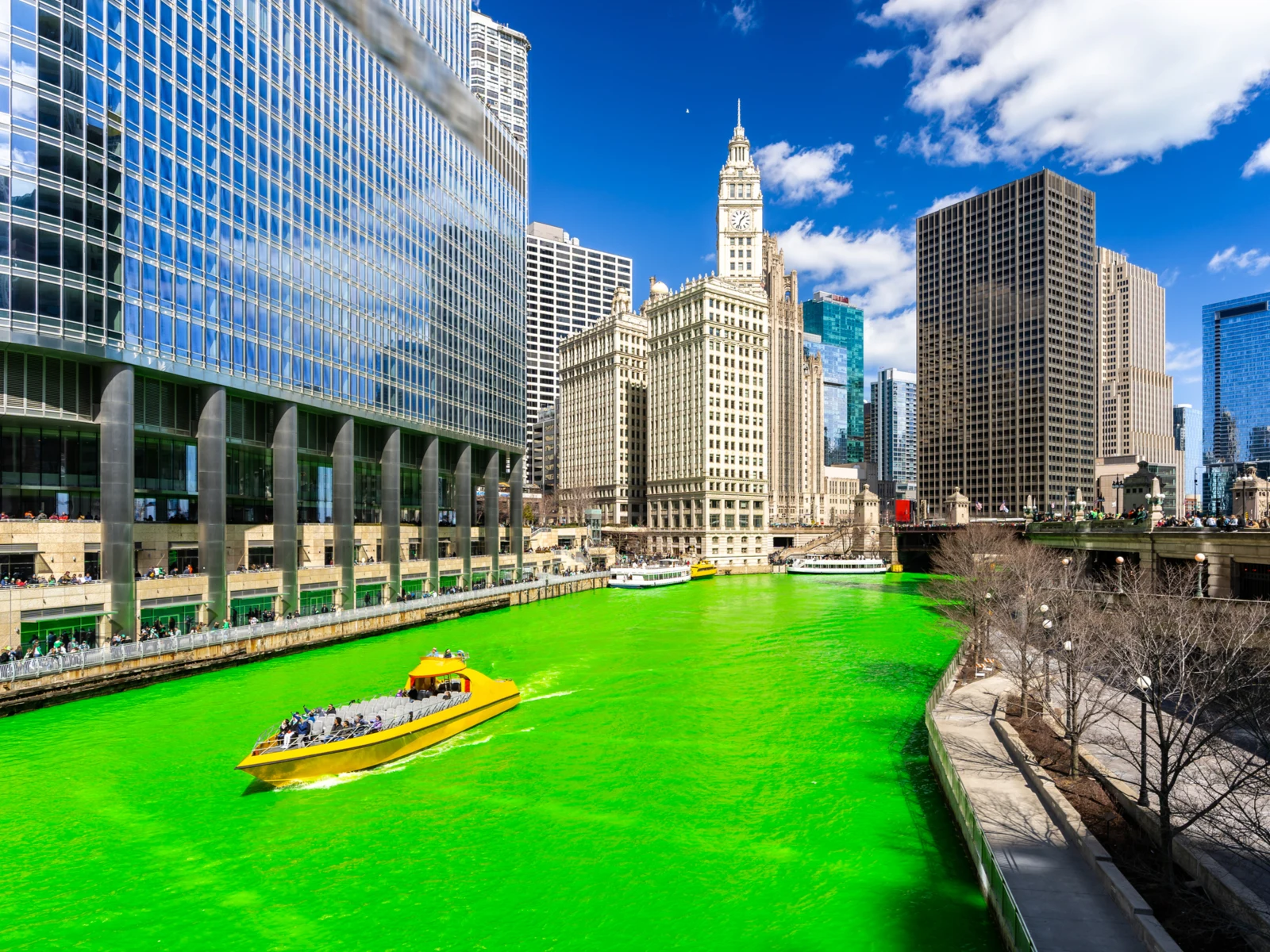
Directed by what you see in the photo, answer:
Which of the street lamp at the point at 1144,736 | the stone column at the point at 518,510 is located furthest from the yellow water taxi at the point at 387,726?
the stone column at the point at 518,510

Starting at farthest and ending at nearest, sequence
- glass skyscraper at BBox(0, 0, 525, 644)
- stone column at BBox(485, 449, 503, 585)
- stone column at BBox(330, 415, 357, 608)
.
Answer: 1. stone column at BBox(485, 449, 503, 585)
2. stone column at BBox(330, 415, 357, 608)
3. glass skyscraper at BBox(0, 0, 525, 644)

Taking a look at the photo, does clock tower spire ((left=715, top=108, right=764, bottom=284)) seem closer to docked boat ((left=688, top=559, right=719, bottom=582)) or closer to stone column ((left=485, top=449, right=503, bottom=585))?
docked boat ((left=688, top=559, right=719, bottom=582))

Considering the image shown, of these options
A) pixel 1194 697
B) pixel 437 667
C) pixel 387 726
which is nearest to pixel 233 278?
pixel 437 667

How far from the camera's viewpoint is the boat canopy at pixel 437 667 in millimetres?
36250

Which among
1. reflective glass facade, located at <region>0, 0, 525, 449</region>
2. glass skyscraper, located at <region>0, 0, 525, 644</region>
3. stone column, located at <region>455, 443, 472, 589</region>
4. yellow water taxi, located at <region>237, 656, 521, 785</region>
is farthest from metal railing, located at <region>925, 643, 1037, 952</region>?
stone column, located at <region>455, 443, 472, 589</region>

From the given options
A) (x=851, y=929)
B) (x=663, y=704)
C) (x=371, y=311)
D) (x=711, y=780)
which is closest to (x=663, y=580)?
(x=371, y=311)

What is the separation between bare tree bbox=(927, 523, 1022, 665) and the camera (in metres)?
47.8

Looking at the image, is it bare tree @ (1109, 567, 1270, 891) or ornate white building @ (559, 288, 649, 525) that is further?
ornate white building @ (559, 288, 649, 525)

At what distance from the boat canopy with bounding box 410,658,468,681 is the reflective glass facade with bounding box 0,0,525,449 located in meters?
31.2

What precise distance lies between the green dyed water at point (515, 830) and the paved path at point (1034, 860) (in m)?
1.99

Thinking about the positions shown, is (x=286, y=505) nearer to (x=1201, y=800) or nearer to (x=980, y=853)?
(x=980, y=853)

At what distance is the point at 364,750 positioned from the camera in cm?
3059

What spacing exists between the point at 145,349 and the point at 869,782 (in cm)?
5187

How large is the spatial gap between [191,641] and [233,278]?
92.8 feet
